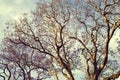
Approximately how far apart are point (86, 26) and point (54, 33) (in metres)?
3.24

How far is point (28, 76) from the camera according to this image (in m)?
50.1

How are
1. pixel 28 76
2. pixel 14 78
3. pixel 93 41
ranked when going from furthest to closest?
pixel 14 78 → pixel 28 76 → pixel 93 41

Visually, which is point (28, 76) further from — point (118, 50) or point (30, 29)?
point (118, 50)

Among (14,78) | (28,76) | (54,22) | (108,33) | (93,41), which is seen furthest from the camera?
(14,78)

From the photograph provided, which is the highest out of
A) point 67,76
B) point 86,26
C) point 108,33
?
point 86,26

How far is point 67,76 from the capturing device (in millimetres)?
32344

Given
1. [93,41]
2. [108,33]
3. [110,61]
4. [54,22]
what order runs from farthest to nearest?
[110,61]
[54,22]
[93,41]
[108,33]

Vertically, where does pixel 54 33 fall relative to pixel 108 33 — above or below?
above

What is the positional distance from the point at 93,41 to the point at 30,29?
7381mm

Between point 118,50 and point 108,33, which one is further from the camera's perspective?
point 118,50

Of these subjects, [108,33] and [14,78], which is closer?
[108,33]

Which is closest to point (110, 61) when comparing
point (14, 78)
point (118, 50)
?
point (118, 50)

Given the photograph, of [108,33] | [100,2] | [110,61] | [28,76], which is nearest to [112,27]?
[108,33]

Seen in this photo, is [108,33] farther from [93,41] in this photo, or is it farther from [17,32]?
[17,32]
